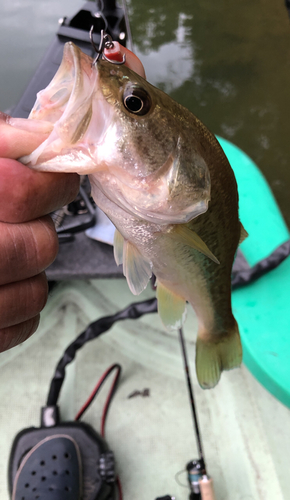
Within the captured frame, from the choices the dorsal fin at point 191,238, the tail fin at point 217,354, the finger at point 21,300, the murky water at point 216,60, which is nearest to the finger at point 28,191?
the finger at point 21,300

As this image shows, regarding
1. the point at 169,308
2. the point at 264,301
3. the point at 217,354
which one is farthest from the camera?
the point at 264,301

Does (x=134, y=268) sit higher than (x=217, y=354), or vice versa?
(x=134, y=268)

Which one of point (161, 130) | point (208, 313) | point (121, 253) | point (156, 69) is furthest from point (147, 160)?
point (156, 69)

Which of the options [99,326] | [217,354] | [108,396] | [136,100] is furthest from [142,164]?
[108,396]

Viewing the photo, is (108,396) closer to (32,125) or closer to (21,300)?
(21,300)

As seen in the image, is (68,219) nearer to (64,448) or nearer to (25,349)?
(25,349)

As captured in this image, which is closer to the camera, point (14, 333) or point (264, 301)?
point (14, 333)

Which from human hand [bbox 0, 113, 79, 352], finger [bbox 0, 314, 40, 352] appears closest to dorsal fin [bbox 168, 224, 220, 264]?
human hand [bbox 0, 113, 79, 352]
